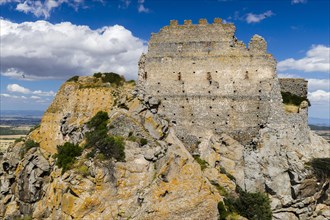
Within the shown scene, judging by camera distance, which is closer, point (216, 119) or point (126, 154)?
point (126, 154)

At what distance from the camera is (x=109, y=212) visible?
25.3 m

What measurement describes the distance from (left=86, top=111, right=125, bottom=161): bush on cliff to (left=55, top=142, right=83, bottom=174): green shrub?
1.11 metres

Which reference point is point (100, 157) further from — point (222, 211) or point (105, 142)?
point (222, 211)

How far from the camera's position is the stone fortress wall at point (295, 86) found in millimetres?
36938

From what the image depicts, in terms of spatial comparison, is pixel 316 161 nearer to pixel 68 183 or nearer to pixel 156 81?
pixel 156 81

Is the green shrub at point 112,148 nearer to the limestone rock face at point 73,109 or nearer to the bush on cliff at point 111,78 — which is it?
the limestone rock face at point 73,109

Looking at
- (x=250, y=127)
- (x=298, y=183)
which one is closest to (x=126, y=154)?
(x=250, y=127)

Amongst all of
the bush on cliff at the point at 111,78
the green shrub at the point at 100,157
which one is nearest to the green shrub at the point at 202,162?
the green shrub at the point at 100,157

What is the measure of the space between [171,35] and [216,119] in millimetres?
9206

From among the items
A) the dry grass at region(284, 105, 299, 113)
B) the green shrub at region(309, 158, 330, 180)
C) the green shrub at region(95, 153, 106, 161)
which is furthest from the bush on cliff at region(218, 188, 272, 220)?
the green shrub at region(95, 153, 106, 161)

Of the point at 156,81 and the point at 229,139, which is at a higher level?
the point at 156,81

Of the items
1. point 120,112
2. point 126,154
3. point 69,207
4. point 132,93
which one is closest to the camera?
point 69,207

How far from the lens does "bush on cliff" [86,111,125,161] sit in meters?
27.2

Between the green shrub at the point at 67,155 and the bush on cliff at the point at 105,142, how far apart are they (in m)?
1.11
